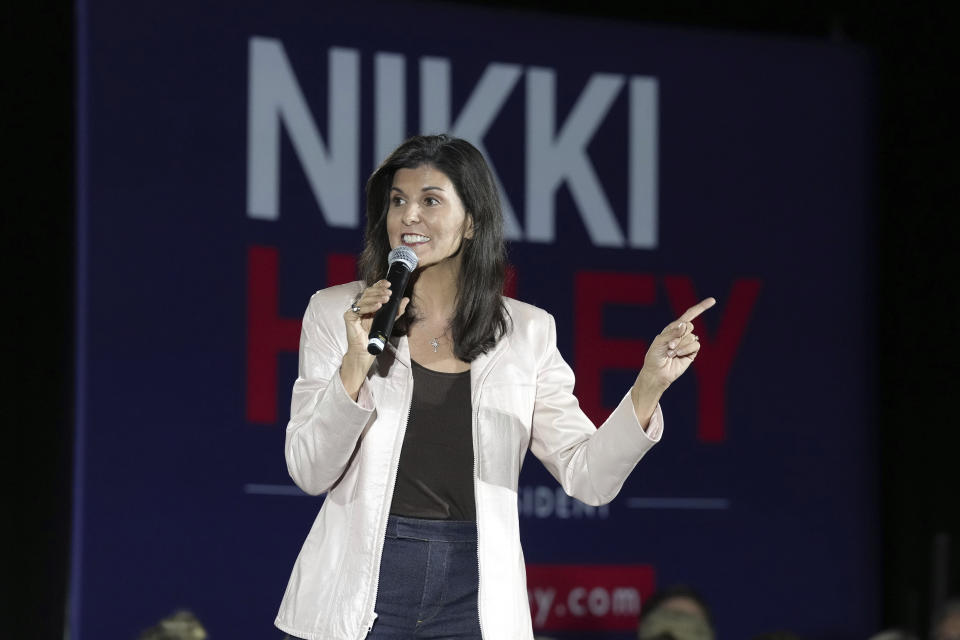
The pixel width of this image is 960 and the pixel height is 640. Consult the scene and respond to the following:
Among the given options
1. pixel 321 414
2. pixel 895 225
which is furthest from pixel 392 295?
pixel 895 225

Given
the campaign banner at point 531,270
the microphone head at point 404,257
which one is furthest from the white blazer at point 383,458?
the campaign banner at point 531,270

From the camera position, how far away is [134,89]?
14.7 feet

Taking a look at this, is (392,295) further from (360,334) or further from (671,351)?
(671,351)

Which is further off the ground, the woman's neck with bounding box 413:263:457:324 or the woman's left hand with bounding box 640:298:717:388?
the woman's neck with bounding box 413:263:457:324

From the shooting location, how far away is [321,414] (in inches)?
76.8

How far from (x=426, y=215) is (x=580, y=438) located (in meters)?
0.46

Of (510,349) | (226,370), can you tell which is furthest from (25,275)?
(510,349)

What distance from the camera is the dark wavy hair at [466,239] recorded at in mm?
2238

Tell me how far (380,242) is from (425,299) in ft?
0.41

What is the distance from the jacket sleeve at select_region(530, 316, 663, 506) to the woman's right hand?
1.32ft

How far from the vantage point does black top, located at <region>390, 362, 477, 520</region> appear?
79.7 inches

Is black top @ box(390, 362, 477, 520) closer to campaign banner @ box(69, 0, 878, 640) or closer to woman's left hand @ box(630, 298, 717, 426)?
woman's left hand @ box(630, 298, 717, 426)

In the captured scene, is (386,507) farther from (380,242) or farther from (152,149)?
(152,149)

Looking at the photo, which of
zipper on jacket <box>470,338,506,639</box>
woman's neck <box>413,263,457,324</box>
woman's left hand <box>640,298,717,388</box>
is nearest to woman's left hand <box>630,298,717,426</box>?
woman's left hand <box>640,298,717,388</box>
